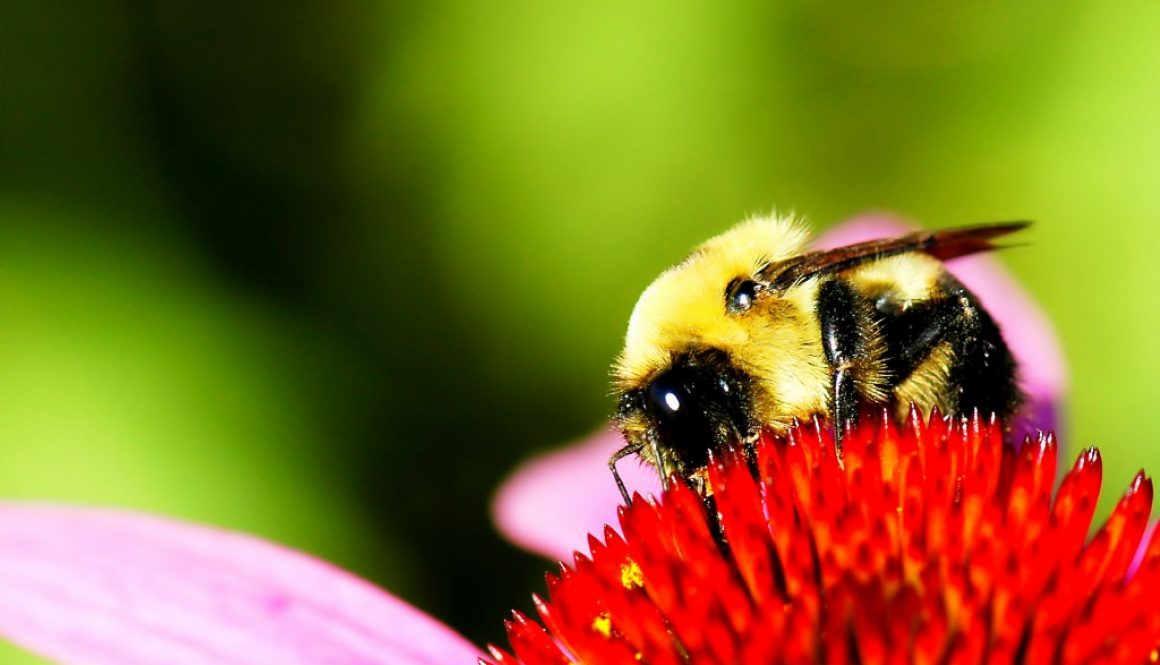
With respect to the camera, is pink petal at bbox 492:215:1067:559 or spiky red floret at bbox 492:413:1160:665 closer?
spiky red floret at bbox 492:413:1160:665

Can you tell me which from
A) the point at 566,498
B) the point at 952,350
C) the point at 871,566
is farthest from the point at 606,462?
the point at 871,566

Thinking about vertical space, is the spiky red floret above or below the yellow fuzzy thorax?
below

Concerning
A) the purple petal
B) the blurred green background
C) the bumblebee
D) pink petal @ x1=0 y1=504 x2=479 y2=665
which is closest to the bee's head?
the bumblebee

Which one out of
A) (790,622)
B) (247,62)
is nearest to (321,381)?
(247,62)

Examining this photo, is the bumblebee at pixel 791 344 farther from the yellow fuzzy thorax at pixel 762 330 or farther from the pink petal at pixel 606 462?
the pink petal at pixel 606 462

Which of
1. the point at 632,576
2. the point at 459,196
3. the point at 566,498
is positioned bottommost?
the point at 632,576

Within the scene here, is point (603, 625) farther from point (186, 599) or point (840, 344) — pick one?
point (186, 599)

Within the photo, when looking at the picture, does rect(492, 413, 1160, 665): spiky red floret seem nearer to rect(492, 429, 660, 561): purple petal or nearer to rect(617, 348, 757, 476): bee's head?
rect(617, 348, 757, 476): bee's head
